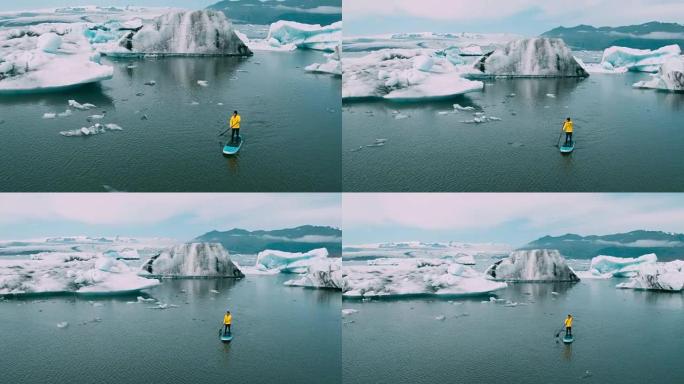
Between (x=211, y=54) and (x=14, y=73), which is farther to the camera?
(x=211, y=54)

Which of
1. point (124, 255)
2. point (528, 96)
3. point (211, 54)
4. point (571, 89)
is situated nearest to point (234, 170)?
point (124, 255)

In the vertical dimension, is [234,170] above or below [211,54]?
below

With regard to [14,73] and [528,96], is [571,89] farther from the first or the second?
[14,73]

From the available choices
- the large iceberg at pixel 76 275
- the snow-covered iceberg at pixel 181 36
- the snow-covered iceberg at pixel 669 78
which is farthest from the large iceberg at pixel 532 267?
the snow-covered iceberg at pixel 181 36

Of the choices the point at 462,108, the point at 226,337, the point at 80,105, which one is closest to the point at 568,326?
the point at 462,108

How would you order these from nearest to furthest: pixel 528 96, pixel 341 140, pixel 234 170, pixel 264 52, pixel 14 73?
pixel 234 170, pixel 341 140, pixel 14 73, pixel 528 96, pixel 264 52

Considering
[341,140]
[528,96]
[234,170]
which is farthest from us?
[528,96]

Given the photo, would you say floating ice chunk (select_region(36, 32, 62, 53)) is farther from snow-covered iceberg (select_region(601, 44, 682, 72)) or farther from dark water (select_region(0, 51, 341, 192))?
snow-covered iceberg (select_region(601, 44, 682, 72))

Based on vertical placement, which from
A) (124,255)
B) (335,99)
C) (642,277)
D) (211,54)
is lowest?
(642,277)
